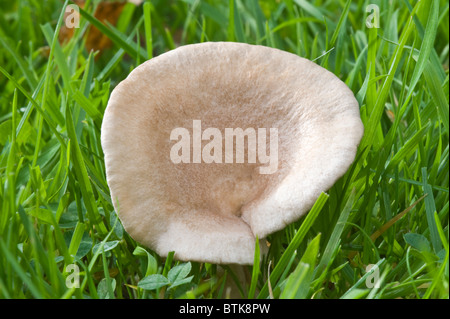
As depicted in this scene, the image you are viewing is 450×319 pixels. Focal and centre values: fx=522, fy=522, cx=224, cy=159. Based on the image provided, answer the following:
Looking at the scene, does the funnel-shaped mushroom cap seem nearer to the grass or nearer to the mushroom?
the mushroom

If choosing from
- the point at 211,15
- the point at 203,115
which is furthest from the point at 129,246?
the point at 211,15

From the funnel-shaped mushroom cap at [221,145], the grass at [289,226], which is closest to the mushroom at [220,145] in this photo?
the funnel-shaped mushroom cap at [221,145]

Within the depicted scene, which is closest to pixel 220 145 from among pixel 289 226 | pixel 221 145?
pixel 221 145

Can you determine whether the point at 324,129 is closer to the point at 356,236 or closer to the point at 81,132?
the point at 356,236

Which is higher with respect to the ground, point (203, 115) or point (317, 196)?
point (203, 115)

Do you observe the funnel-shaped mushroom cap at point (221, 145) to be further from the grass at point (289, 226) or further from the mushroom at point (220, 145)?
the grass at point (289, 226)

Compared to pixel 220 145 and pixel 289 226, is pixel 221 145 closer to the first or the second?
pixel 220 145

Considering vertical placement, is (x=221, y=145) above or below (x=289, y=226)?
above

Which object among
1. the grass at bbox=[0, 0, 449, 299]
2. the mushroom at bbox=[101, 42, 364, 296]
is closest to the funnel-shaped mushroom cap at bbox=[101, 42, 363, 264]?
the mushroom at bbox=[101, 42, 364, 296]
